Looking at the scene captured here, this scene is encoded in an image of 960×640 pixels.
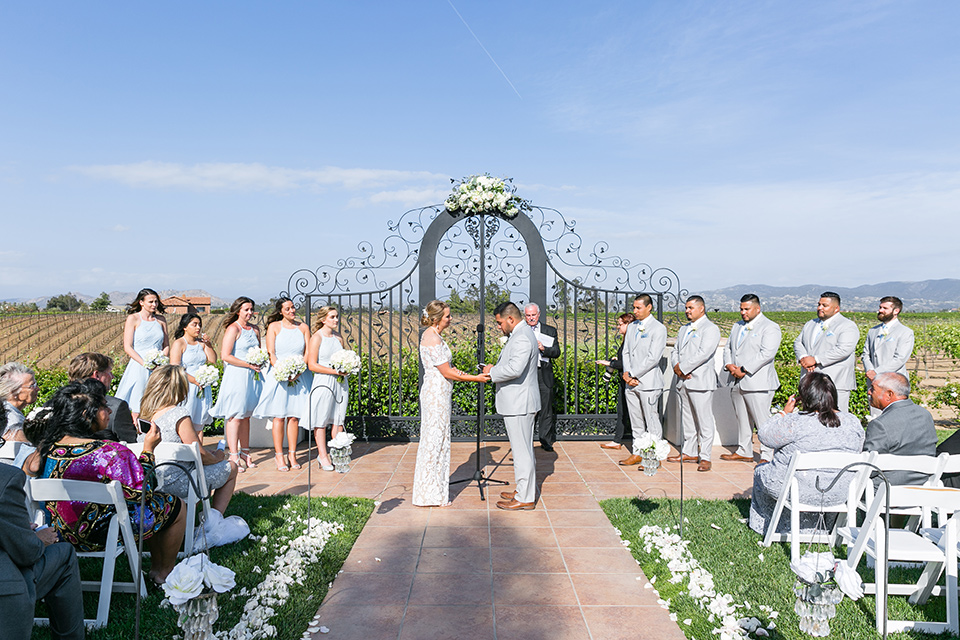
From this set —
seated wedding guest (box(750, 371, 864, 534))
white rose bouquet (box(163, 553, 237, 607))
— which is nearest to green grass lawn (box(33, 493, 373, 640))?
white rose bouquet (box(163, 553, 237, 607))

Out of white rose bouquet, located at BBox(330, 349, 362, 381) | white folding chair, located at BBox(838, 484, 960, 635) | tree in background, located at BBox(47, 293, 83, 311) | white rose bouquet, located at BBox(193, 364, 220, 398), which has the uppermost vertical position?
tree in background, located at BBox(47, 293, 83, 311)

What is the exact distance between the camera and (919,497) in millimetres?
3061

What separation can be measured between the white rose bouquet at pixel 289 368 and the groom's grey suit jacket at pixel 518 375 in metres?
2.46

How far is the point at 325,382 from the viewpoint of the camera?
266 inches

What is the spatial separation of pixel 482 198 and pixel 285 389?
3.33 meters

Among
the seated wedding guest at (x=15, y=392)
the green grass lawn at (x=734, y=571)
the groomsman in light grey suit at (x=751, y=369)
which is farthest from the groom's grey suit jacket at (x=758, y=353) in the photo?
the seated wedding guest at (x=15, y=392)

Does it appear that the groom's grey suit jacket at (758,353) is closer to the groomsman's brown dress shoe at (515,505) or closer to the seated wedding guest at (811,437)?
the seated wedding guest at (811,437)

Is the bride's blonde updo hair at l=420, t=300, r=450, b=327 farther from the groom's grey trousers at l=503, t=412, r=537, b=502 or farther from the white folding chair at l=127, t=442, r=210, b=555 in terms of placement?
the white folding chair at l=127, t=442, r=210, b=555

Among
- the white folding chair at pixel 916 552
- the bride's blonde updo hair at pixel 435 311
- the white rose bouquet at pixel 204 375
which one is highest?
the bride's blonde updo hair at pixel 435 311

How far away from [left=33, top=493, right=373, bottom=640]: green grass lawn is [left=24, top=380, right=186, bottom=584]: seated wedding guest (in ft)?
1.39

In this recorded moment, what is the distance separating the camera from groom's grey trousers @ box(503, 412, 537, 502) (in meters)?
5.23

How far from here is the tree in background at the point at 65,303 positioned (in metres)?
33.1

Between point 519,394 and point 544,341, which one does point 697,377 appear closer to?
point 544,341

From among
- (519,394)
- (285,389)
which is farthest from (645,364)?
(285,389)
